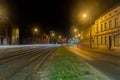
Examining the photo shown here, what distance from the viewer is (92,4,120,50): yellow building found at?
126ft

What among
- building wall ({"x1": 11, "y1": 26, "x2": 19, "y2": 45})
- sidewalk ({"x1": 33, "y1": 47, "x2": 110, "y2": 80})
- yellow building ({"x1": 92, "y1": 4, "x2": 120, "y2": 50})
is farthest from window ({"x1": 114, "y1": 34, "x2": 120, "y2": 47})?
building wall ({"x1": 11, "y1": 26, "x2": 19, "y2": 45})

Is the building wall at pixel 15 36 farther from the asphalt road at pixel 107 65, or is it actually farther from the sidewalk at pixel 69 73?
the sidewalk at pixel 69 73

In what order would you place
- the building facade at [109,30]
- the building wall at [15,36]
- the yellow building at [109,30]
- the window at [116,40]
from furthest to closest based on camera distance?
1. the building wall at [15,36]
2. the yellow building at [109,30]
3. the building facade at [109,30]
4. the window at [116,40]

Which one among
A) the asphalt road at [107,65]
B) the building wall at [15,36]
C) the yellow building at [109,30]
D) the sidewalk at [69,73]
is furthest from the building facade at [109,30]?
the building wall at [15,36]

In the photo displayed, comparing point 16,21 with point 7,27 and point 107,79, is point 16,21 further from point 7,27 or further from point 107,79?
point 107,79

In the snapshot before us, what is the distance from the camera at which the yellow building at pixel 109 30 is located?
38500mm

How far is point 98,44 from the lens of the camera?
53625 mm

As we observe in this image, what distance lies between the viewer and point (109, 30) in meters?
43.8

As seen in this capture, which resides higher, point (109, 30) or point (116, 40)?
point (109, 30)

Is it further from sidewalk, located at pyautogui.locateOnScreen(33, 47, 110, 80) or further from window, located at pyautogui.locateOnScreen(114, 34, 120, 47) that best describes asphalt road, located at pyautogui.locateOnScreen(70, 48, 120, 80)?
window, located at pyautogui.locateOnScreen(114, 34, 120, 47)

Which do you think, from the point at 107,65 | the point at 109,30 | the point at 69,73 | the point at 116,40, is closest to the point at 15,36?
the point at 109,30

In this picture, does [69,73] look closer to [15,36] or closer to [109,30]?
[109,30]

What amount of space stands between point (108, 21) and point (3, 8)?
104 feet

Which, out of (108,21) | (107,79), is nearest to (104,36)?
(108,21)
